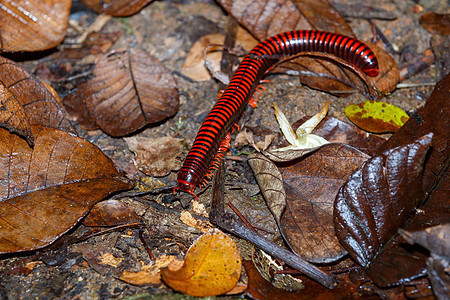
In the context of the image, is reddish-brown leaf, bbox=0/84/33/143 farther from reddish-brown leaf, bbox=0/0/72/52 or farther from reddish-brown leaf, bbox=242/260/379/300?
reddish-brown leaf, bbox=242/260/379/300

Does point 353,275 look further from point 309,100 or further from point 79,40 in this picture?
point 79,40

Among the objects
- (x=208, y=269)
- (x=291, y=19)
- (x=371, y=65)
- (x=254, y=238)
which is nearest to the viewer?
(x=208, y=269)

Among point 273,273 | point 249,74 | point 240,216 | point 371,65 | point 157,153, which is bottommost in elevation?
point 273,273

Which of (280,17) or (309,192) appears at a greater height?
(280,17)

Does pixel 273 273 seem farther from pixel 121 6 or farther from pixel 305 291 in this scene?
pixel 121 6

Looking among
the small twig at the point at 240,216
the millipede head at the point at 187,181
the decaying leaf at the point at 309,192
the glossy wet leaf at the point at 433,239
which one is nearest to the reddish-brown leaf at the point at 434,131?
the decaying leaf at the point at 309,192

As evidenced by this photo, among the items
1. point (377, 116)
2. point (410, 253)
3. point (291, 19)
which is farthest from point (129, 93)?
point (410, 253)

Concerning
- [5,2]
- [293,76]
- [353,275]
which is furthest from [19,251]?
[293,76]

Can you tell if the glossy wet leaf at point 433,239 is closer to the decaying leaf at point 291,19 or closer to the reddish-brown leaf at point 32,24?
the decaying leaf at point 291,19
